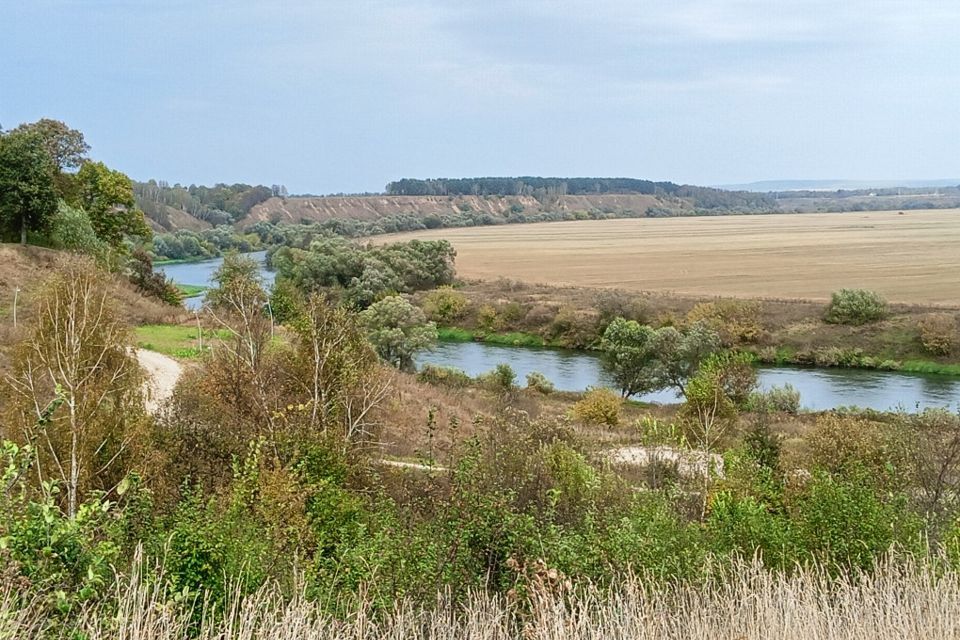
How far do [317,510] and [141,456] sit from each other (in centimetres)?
348

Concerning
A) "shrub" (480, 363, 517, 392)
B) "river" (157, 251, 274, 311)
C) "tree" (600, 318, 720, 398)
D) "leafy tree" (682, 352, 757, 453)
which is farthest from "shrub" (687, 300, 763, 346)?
"river" (157, 251, 274, 311)

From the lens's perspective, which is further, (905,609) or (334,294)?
(334,294)

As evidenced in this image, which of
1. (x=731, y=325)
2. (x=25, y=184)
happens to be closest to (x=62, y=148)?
(x=25, y=184)

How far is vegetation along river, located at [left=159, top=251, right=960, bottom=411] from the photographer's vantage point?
43.7 metres

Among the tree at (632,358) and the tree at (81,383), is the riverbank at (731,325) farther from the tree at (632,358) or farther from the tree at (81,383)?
the tree at (81,383)

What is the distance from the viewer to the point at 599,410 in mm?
36250

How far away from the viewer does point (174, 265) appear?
105500mm

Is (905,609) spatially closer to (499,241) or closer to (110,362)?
(110,362)

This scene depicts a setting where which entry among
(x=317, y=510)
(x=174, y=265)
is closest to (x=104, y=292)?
(x=317, y=510)

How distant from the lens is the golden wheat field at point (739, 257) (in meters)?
76.2

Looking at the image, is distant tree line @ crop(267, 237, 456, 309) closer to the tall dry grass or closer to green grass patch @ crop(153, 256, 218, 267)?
green grass patch @ crop(153, 256, 218, 267)

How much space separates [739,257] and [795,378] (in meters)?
55.1

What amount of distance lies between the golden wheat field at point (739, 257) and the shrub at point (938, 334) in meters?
9.28

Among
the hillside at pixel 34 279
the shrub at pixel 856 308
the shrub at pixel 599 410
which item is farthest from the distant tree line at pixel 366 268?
the shrub at pixel 856 308
